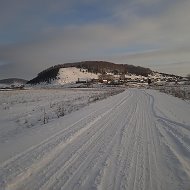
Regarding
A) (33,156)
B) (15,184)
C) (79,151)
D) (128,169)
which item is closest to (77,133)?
(79,151)

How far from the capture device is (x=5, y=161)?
302 inches

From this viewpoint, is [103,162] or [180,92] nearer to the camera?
[103,162]

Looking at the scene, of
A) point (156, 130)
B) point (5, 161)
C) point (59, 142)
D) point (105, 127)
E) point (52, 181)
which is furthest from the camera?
point (105, 127)

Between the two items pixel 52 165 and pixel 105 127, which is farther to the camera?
pixel 105 127

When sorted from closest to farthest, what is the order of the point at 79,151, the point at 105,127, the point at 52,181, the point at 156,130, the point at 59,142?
1. the point at 52,181
2. the point at 79,151
3. the point at 59,142
4. the point at 156,130
5. the point at 105,127

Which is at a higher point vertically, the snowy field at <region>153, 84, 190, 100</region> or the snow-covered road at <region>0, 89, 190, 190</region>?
the snow-covered road at <region>0, 89, 190, 190</region>

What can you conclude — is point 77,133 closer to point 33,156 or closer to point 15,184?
point 33,156

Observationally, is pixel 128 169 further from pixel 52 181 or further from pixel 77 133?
pixel 77 133

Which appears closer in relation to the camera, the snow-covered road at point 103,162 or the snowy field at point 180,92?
the snow-covered road at point 103,162

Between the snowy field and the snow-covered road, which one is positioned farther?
the snowy field

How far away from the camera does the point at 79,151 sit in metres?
8.77

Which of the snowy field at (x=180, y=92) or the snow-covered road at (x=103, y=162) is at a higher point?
the snow-covered road at (x=103, y=162)

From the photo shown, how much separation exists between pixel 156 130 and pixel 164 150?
12.1 ft

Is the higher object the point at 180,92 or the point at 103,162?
the point at 103,162
